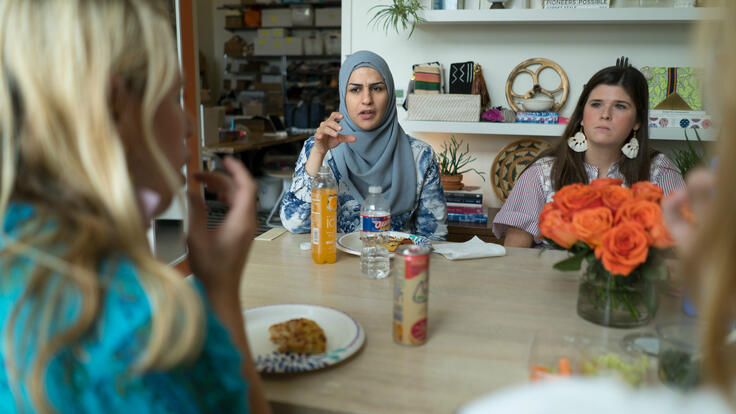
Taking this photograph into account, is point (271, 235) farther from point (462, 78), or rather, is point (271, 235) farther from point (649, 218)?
point (462, 78)

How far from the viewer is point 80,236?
566 mm

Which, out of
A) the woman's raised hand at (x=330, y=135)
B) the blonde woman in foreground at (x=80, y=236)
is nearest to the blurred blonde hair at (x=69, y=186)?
the blonde woman in foreground at (x=80, y=236)

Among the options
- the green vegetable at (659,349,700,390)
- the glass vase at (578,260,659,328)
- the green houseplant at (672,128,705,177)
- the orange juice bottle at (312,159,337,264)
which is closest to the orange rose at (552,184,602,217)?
the glass vase at (578,260,659,328)

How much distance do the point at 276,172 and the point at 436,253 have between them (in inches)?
157

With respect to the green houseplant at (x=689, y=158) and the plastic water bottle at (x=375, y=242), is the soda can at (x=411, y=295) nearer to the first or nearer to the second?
the plastic water bottle at (x=375, y=242)

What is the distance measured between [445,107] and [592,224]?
198 cm

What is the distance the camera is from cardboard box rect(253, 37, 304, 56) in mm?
7352

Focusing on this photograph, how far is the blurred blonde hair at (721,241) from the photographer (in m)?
0.46

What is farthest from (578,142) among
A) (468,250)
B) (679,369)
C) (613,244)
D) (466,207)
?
(679,369)

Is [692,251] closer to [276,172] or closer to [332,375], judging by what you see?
[332,375]

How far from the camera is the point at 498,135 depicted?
10.3 ft

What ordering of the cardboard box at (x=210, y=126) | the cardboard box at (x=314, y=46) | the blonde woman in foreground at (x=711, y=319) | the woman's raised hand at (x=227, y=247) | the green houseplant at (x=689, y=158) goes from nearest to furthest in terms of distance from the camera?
the blonde woman in foreground at (x=711, y=319) < the woman's raised hand at (x=227, y=247) < the green houseplant at (x=689, y=158) < the cardboard box at (x=210, y=126) < the cardboard box at (x=314, y=46)

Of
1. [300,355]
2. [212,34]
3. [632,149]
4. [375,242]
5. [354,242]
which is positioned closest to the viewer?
[300,355]

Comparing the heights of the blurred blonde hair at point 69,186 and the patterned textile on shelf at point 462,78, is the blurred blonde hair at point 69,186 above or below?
below
